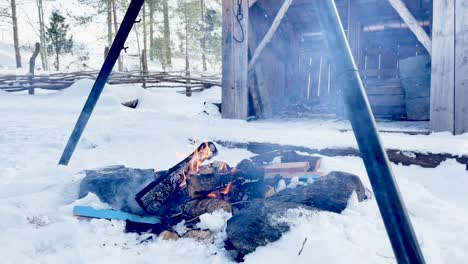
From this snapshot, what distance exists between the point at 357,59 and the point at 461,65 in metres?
4.43

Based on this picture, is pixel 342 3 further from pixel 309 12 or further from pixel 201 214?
pixel 201 214

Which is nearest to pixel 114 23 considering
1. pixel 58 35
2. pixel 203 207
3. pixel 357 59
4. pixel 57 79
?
pixel 58 35

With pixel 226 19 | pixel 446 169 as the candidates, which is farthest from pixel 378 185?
pixel 226 19

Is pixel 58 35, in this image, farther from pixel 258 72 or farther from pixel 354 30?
pixel 354 30

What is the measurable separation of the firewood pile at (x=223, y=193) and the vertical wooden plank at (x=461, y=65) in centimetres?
297

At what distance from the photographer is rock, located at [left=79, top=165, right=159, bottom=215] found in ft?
9.49

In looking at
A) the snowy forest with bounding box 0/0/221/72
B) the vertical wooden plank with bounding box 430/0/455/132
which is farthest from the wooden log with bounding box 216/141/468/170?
the snowy forest with bounding box 0/0/221/72

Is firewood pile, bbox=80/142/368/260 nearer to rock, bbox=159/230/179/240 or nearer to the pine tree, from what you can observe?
rock, bbox=159/230/179/240

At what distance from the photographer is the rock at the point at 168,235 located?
7.93 ft

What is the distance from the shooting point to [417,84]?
268 inches

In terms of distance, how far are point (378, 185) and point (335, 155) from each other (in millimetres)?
3032

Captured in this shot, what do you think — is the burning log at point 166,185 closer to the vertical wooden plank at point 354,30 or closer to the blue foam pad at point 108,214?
the blue foam pad at point 108,214

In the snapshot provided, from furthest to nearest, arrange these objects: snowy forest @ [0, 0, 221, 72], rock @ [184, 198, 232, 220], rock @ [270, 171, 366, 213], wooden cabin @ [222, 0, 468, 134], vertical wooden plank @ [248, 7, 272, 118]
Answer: snowy forest @ [0, 0, 221, 72], vertical wooden plank @ [248, 7, 272, 118], wooden cabin @ [222, 0, 468, 134], rock @ [184, 198, 232, 220], rock @ [270, 171, 366, 213]

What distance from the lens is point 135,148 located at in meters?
5.30
